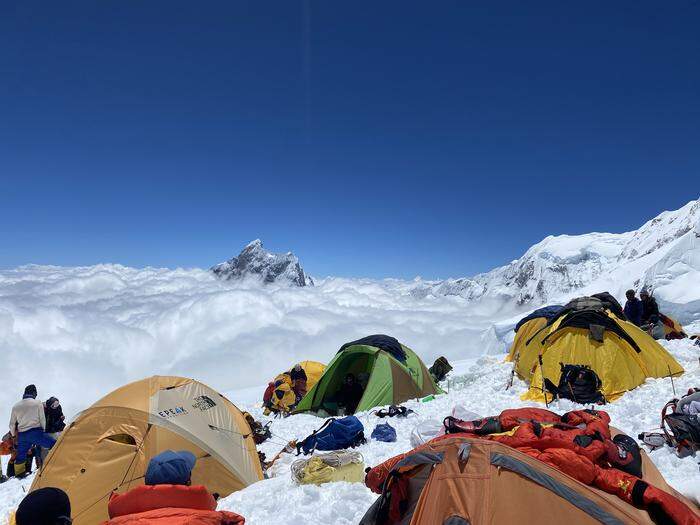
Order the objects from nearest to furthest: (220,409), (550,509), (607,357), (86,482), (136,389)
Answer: (550,509) → (86,482) → (136,389) → (220,409) → (607,357)

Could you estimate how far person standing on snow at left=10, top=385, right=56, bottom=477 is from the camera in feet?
36.2

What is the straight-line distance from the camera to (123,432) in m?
7.64

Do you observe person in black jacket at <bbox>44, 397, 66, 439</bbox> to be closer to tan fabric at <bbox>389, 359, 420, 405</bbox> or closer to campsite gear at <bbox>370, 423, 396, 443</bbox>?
campsite gear at <bbox>370, 423, 396, 443</bbox>

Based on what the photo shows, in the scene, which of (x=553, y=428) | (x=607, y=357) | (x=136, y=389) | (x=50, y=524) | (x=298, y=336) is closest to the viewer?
(x=50, y=524)

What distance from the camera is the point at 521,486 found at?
3463 mm

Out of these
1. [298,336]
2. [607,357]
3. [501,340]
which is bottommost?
[298,336]

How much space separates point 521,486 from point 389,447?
17.8ft

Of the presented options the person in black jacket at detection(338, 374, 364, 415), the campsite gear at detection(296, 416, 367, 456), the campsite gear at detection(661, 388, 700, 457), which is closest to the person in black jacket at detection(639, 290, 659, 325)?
the campsite gear at detection(661, 388, 700, 457)

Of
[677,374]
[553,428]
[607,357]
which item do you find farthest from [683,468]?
[677,374]

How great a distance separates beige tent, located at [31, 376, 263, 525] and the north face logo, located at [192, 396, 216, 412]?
0.03 m

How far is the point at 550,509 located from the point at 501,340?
98.8 ft

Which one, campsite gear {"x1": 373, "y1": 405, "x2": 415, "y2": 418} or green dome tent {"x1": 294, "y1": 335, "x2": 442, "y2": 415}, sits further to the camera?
green dome tent {"x1": 294, "y1": 335, "x2": 442, "y2": 415}

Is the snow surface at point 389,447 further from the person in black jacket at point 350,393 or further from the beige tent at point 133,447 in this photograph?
the person in black jacket at point 350,393

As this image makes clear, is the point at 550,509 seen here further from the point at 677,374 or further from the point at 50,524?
the point at 677,374
